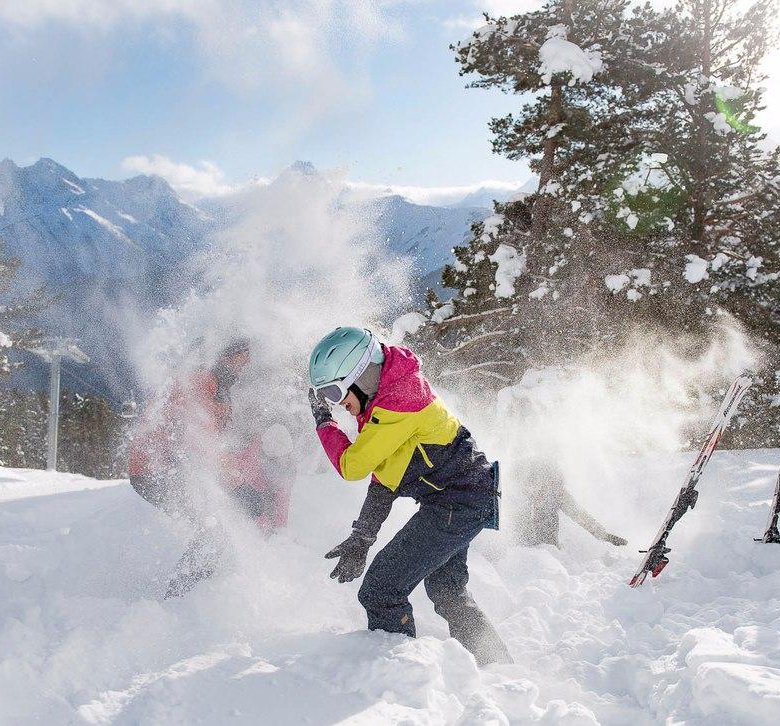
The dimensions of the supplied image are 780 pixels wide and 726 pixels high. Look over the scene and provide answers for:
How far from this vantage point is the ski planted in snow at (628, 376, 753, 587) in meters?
5.09

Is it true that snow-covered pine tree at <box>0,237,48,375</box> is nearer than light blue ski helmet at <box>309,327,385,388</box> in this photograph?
No

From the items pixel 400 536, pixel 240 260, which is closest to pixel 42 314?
pixel 240 260

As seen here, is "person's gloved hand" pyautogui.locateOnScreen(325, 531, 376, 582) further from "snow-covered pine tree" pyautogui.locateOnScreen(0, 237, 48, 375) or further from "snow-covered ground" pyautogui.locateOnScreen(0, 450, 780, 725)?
"snow-covered pine tree" pyautogui.locateOnScreen(0, 237, 48, 375)

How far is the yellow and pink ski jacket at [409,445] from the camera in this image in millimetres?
3295

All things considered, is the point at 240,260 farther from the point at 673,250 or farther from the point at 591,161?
the point at 673,250

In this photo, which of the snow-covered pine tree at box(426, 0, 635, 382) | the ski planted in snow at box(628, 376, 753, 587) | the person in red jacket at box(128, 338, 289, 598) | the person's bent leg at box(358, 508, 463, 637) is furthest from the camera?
the snow-covered pine tree at box(426, 0, 635, 382)

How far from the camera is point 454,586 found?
3.81m

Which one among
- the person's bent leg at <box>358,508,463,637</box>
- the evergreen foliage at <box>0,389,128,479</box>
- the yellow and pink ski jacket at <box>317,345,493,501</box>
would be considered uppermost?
the yellow and pink ski jacket at <box>317,345,493,501</box>

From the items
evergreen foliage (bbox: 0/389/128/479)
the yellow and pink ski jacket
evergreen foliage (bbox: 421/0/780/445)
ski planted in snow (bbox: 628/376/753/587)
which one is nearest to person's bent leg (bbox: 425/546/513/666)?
the yellow and pink ski jacket

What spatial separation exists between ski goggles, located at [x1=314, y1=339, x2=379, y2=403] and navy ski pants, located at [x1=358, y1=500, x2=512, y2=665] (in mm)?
879

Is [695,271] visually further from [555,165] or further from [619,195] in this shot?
[555,165]

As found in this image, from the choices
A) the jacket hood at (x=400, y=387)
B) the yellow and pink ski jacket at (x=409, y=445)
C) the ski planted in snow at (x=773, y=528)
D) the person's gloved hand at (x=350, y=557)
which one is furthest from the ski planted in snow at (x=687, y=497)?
the jacket hood at (x=400, y=387)

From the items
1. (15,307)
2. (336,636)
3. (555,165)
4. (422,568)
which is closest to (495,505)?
(422,568)

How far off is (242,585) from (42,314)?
1310 inches
